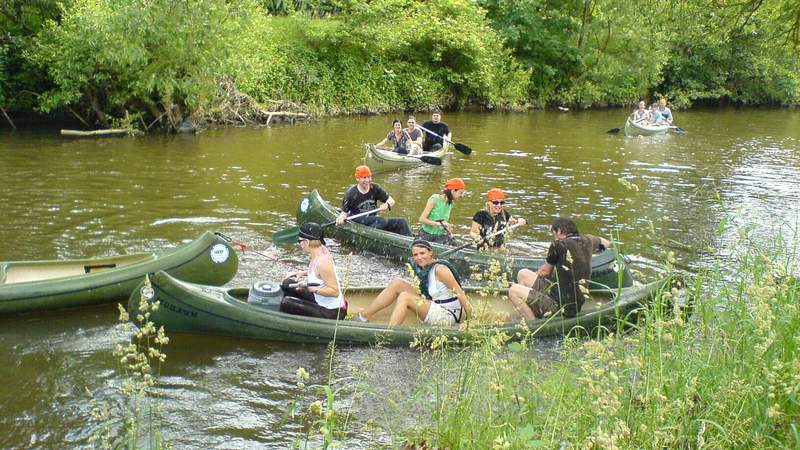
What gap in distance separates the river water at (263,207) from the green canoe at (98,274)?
0.78 feet

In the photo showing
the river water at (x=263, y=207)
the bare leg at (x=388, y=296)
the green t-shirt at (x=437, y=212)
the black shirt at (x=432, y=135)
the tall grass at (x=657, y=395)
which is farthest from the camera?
the black shirt at (x=432, y=135)

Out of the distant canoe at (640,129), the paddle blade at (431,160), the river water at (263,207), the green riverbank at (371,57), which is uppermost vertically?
the green riverbank at (371,57)

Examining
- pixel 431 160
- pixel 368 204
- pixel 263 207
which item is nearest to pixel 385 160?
pixel 431 160

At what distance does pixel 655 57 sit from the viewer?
36.7m

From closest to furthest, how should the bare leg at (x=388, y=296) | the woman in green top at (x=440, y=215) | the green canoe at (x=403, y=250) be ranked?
the bare leg at (x=388, y=296) → the green canoe at (x=403, y=250) → the woman in green top at (x=440, y=215)

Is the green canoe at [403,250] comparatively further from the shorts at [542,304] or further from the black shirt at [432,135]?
the black shirt at [432,135]

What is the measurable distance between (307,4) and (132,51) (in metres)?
14.0

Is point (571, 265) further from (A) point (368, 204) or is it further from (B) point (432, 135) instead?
(B) point (432, 135)

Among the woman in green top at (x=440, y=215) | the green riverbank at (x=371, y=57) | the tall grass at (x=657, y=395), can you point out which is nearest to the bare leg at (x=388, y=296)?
the woman in green top at (x=440, y=215)

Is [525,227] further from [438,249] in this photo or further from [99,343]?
[99,343]

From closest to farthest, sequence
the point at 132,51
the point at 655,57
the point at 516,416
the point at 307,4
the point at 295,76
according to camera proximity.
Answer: the point at 516,416
the point at 132,51
the point at 295,76
the point at 307,4
the point at 655,57

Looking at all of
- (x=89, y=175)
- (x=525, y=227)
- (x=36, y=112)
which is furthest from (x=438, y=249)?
(x=36, y=112)

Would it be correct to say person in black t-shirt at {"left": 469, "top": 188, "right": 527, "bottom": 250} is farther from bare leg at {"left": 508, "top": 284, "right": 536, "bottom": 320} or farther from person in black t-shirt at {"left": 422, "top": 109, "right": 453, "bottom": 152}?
person in black t-shirt at {"left": 422, "top": 109, "right": 453, "bottom": 152}

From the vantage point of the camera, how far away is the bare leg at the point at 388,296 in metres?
7.95
